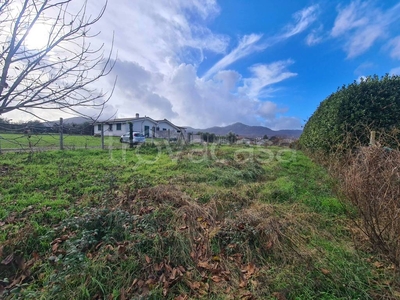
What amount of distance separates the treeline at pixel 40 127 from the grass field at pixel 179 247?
1.47 m

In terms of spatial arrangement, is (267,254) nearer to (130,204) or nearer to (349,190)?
(349,190)

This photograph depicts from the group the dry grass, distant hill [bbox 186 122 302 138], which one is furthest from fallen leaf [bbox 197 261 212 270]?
distant hill [bbox 186 122 302 138]

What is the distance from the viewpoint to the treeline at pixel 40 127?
1917mm

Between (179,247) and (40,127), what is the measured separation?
224 cm

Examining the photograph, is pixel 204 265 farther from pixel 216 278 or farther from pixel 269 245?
pixel 269 245

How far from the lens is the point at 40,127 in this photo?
2094mm

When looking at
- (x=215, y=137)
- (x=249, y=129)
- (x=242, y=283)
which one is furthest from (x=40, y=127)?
(x=249, y=129)

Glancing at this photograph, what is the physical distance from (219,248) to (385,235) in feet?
6.87

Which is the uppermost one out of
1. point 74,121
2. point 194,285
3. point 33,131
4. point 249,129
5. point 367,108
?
point 249,129

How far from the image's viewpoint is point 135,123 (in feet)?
101

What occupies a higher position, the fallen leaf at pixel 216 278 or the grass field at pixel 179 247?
the grass field at pixel 179 247

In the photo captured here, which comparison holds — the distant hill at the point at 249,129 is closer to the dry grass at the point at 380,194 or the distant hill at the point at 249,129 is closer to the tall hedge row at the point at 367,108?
the tall hedge row at the point at 367,108

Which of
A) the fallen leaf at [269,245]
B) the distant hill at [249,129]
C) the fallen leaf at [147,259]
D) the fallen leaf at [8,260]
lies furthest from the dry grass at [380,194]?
the distant hill at [249,129]

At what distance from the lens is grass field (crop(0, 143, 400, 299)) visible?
214 cm
